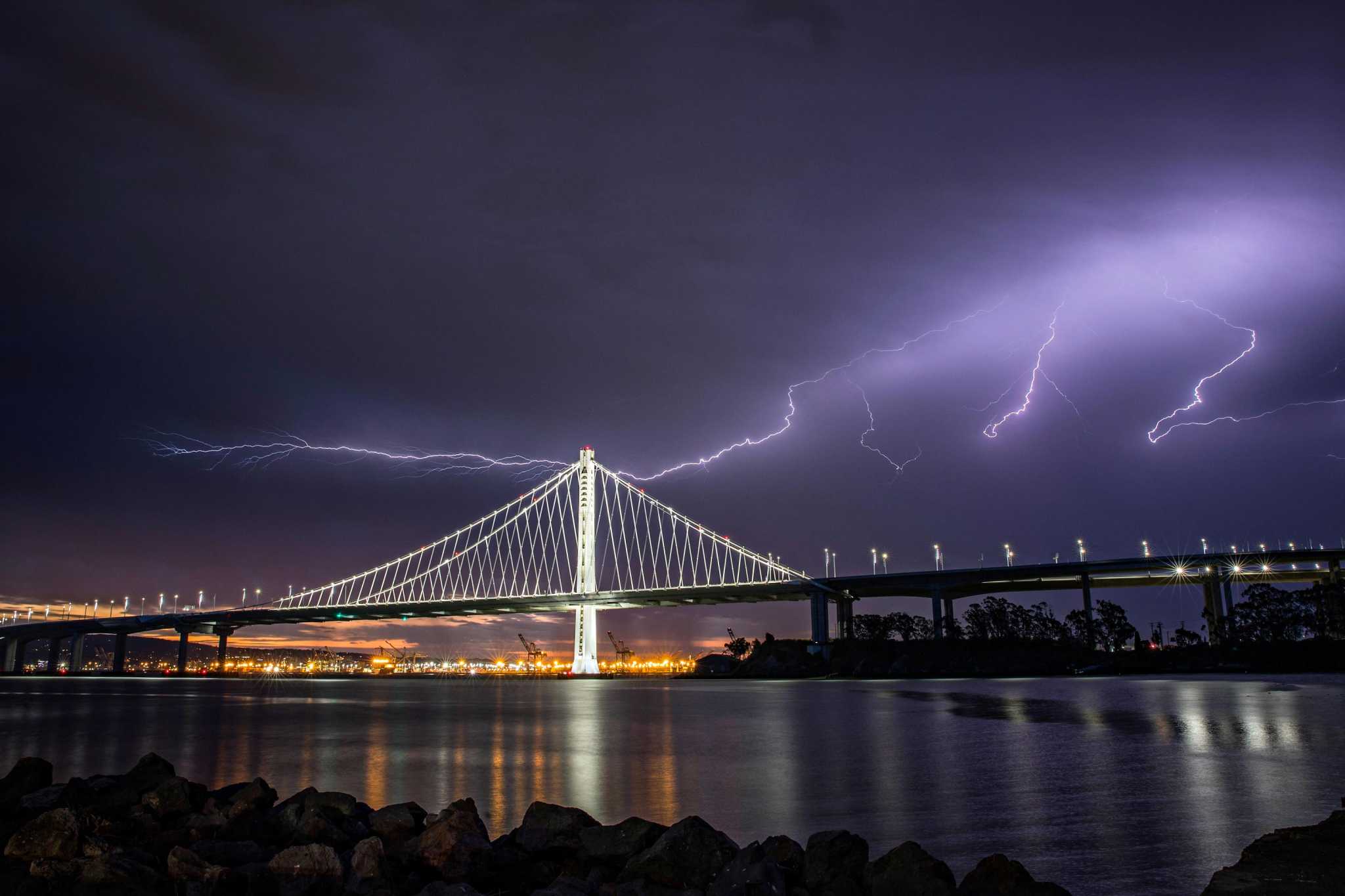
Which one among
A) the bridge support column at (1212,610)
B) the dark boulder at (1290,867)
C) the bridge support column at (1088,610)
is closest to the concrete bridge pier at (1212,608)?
the bridge support column at (1212,610)

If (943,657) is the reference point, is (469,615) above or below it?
above

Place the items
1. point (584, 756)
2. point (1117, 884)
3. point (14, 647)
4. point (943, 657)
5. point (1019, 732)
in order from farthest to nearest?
point (14, 647) < point (943, 657) < point (1019, 732) < point (584, 756) < point (1117, 884)

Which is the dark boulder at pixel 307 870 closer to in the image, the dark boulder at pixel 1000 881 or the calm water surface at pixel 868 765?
the calm water surface at pixel 868 765

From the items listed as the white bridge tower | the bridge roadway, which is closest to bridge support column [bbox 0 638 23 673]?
the bridge roadway

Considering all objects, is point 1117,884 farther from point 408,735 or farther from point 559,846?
point 408,735

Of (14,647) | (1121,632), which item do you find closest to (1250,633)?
(1121,632)

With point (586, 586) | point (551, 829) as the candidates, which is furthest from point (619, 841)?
point (586, 586)

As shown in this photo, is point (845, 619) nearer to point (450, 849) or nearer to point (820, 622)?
point (820, 622)
